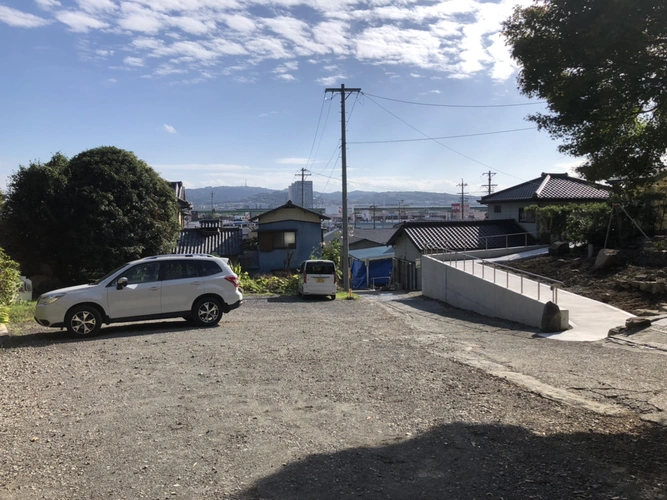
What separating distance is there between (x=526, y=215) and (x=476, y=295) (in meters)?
17.4

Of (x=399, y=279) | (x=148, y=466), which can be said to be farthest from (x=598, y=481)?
(x=399, y=279)

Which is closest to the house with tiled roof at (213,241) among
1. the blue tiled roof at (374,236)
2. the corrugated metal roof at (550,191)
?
the blue tiled roof at (374,236)

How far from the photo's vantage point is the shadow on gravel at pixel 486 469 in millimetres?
3857

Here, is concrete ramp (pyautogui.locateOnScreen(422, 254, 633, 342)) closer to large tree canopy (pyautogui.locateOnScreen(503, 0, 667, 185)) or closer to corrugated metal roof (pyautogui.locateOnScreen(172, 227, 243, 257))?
large tree canopy (pyautogui.locateOnScreen(503, 0, 667, 185))

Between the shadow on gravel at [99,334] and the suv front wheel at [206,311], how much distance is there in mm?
292

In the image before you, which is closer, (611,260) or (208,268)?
(208,268)

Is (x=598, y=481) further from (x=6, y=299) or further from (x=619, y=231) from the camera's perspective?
(x=619, y=231)

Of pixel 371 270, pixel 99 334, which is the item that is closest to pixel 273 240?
pixel 371 270

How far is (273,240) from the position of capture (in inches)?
1385

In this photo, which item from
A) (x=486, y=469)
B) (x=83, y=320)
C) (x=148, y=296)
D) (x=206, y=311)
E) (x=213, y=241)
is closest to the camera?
(x=486, y=469)

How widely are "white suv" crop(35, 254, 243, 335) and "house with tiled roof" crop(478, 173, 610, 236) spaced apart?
77.3 feet

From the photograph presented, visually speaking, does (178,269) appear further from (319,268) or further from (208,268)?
(319,268)

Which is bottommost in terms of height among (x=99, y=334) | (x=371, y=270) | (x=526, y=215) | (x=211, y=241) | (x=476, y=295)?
(x=99, y=334)

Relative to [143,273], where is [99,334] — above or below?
below
